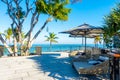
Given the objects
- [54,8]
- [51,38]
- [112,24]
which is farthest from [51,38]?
[112,24]

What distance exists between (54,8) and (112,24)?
8.31 meters

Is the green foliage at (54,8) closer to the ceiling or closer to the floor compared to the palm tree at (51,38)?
closer to the ceiling

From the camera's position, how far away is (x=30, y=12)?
20531 mm

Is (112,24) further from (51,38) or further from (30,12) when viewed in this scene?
(51,38)

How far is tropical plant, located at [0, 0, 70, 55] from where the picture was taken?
20219mm

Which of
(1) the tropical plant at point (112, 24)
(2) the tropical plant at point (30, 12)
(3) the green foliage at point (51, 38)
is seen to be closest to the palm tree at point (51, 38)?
(3) the green foliage at point (51, 38)

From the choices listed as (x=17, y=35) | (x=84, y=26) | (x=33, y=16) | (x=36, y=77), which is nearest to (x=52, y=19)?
(x=33, y=16)

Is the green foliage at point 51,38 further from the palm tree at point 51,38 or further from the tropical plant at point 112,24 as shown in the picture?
the tropical plant at point 112,24

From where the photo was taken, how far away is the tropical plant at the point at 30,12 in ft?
66.3

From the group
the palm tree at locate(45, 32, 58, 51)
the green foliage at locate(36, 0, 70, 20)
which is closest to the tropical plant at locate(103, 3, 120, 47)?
the green foliage at locate(36, 0, 70, 20)

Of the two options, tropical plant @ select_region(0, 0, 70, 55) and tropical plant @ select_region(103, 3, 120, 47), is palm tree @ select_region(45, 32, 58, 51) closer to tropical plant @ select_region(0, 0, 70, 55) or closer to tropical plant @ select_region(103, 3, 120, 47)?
tropical plant @ select_region(0, 0, 70, 55)

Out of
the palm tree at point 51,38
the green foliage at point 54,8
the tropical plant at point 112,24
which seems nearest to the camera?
the tropical plant at point 112,24

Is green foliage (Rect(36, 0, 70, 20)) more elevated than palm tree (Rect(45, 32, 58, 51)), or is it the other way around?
green foliage (Rect(36, 0, 70, 20))

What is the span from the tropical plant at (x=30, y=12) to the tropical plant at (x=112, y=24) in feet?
22.9
